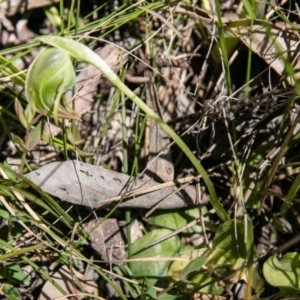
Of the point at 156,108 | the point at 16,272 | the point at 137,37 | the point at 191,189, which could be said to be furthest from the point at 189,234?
the point at 137,37

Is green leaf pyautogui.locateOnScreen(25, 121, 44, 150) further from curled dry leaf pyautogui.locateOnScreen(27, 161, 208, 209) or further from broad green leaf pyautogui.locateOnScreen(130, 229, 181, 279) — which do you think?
broad green leaf pyautogui.locateOnScreen(130, 229, 181, 279)

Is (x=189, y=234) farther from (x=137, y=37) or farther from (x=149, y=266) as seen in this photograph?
(x=137, y=37)

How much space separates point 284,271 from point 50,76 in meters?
0.83

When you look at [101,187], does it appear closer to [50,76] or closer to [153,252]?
[153,252]

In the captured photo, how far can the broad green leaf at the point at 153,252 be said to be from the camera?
168 cm

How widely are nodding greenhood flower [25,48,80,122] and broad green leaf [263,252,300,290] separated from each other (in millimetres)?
734

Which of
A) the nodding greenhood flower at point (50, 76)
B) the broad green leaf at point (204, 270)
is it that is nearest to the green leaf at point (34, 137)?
the nodding greenhood flower at point (50, 76)

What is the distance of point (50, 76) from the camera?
1311 millimetres

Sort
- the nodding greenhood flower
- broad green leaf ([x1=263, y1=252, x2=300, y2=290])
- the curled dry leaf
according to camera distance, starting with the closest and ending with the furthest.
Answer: the nodding greenhood flower
broad green leaf ([x1=263, y1=252, x2=300, y2=290])
the curled dry leaf

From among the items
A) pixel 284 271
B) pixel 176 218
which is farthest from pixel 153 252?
pixel 284 271

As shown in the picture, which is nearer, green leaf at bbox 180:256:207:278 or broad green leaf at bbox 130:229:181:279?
green leaf at bbox 180:256:207:278

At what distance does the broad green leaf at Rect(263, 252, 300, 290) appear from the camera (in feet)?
5.09

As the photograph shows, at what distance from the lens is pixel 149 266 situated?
168 cm

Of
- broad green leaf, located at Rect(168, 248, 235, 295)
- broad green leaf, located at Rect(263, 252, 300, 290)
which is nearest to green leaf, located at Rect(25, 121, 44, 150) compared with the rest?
broad green leaf, located at Rect(168, 248, 235, 295)
